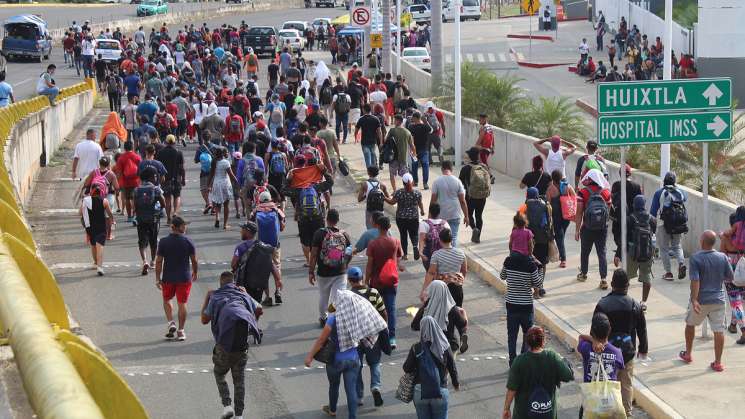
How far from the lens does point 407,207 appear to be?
18.2 metres

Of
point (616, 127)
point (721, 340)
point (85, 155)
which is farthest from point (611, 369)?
point (85, 155)

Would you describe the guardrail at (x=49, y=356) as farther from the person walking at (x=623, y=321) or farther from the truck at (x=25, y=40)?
the truck at (x=25, y=40)

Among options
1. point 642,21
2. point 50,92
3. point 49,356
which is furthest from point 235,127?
point 642,21

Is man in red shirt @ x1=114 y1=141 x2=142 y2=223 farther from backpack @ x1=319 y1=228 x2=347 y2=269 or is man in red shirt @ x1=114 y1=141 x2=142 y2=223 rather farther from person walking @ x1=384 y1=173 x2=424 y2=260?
backpack @ x1=319 y1=228 x2=347 y2=269

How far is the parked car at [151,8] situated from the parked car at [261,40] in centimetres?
3337

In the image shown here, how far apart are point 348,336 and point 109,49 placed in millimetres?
47207

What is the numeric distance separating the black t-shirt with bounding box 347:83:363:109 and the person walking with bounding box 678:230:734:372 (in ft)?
65.5

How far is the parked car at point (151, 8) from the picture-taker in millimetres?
96375

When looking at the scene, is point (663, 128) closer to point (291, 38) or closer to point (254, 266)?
point (254, 266)

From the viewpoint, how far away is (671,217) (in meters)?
17.0

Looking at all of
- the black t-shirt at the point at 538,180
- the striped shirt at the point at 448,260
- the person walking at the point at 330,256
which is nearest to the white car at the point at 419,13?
the black t-shirt at the point at 538,180

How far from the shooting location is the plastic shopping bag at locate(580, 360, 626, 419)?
10.0 meters

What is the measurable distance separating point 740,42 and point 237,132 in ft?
74.4

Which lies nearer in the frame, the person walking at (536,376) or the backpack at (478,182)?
the person walking at (536,376)
